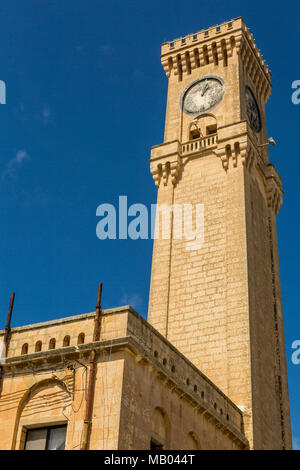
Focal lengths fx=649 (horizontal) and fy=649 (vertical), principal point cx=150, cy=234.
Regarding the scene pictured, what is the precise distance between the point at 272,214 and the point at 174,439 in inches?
728

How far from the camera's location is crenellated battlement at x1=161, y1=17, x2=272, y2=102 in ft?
123

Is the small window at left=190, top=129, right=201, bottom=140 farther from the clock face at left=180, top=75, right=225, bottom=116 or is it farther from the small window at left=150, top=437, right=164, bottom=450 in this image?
the small window at left=150, top=437, right=164, bottom=450

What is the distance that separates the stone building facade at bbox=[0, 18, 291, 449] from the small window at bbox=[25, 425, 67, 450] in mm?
35

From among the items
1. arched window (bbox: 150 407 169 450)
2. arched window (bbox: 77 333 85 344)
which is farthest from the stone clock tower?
arched window (bbox: 77 333 85 344)

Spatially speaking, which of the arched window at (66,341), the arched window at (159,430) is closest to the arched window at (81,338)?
the arched window at (66,341)

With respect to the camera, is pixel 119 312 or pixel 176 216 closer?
pixel 119 312

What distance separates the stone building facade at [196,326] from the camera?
61.0ft

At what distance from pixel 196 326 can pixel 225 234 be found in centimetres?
482

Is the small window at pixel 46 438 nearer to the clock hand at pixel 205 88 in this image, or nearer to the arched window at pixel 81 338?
the arched window at pixel 81 338

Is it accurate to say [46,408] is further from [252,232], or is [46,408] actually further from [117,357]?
[252,232]

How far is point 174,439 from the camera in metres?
20.1

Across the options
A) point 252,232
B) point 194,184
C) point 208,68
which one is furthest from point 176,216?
point 208,68
